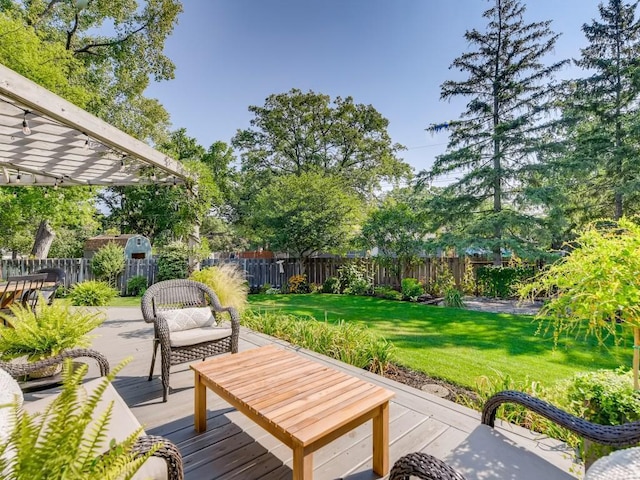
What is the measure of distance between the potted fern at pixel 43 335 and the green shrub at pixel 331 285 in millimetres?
7922

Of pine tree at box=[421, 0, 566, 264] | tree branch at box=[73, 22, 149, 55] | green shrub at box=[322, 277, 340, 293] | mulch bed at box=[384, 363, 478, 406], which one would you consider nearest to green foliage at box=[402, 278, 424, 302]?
pine tree at box=[421, 0, 566, 264]

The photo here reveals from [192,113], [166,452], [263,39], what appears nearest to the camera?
[166,452]

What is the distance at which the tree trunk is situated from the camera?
11.5 m

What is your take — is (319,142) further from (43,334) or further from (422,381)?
(43,334)

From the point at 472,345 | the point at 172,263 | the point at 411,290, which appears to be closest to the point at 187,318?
the point at 472,345

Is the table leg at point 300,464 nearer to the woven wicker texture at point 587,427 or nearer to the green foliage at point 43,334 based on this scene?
the woven wicker texture at point 587,427

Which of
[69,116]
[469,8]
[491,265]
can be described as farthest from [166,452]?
[469,8]

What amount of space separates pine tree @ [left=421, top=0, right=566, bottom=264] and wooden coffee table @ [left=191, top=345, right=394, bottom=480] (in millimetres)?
7941

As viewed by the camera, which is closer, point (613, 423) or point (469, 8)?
point (613, 423)

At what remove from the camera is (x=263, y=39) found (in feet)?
26.6

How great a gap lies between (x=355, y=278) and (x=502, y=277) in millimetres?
4074

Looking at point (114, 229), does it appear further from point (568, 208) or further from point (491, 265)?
point (568, 208)

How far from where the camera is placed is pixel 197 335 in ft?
9.98

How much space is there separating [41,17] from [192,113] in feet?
17.3
